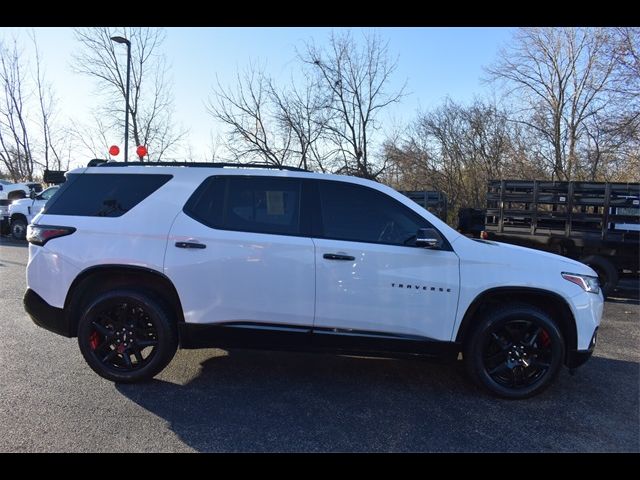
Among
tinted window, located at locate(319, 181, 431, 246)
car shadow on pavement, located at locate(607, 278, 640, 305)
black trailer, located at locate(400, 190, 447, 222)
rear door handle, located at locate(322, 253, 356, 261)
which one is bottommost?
car shadow on pavement, located at locate(607, 278, 640, 305)

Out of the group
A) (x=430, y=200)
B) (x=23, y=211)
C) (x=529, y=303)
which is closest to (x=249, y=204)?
(x=529, y=303)

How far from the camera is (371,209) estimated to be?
3.93 meters

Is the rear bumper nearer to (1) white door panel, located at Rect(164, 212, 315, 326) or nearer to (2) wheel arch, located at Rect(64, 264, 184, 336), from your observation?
(2) wheel arch, located at Rect(64, 264, 184, 336)

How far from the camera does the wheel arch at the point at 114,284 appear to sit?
3.91 m

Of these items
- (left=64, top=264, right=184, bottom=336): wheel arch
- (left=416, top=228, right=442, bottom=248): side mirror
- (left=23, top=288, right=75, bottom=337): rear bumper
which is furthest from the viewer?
(left=23, top=288, right=75, bottom=337): rear bumper

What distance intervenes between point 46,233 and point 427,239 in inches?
132

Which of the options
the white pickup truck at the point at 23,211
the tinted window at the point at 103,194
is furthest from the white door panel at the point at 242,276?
the white pickup truck at the point at 23,211

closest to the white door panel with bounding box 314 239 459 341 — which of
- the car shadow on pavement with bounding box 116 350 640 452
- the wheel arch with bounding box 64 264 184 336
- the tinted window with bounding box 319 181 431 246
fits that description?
the tinted window with bounding box 319 181 431 246

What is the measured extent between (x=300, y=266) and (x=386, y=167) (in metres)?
17.7

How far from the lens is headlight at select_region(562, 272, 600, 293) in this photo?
3854mm

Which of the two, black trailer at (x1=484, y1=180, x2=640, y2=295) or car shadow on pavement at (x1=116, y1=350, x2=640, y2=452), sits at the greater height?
black trailer at (x1=484, y1=180, x2=640, y2=295)

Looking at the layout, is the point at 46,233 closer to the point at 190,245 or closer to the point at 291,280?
the point at 190,245

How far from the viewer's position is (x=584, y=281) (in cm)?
390
